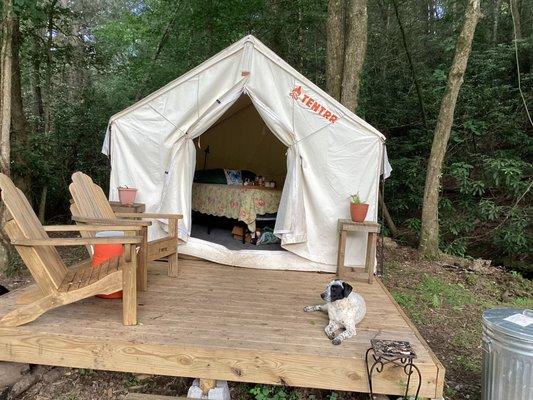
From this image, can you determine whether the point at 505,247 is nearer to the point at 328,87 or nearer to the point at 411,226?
the point at 411,226

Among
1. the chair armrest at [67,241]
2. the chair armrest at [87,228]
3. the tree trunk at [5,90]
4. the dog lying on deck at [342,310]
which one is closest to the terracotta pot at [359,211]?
the dog lying on deck at [342,310]

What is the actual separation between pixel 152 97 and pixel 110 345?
264cm

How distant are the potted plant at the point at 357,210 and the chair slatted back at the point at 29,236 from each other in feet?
8.30

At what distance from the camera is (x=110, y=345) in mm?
2217

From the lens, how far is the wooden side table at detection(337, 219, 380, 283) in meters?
3.64

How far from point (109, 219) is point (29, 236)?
75 centimetres

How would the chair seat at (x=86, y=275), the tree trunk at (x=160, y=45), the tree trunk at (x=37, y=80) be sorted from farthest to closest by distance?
the tree trunk at (x=160, y=45) → the tree trunk at (x=37, y=80) → the chair seat at (x=86, y=275)

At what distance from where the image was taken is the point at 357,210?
3.70 metres

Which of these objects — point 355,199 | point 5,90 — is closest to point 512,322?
point 355,199

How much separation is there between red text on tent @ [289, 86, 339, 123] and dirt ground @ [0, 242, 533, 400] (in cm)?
202

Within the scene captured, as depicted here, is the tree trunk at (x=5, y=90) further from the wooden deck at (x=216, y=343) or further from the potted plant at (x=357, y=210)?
the potted plant at (x=357, y=210)

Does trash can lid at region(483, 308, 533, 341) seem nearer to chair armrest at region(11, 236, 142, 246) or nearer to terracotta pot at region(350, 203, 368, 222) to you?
terracotta pot at region(350, 203, 368, 222)

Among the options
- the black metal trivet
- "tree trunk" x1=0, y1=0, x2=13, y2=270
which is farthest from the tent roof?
the black metal trivet

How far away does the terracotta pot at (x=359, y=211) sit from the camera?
12.1 feet
